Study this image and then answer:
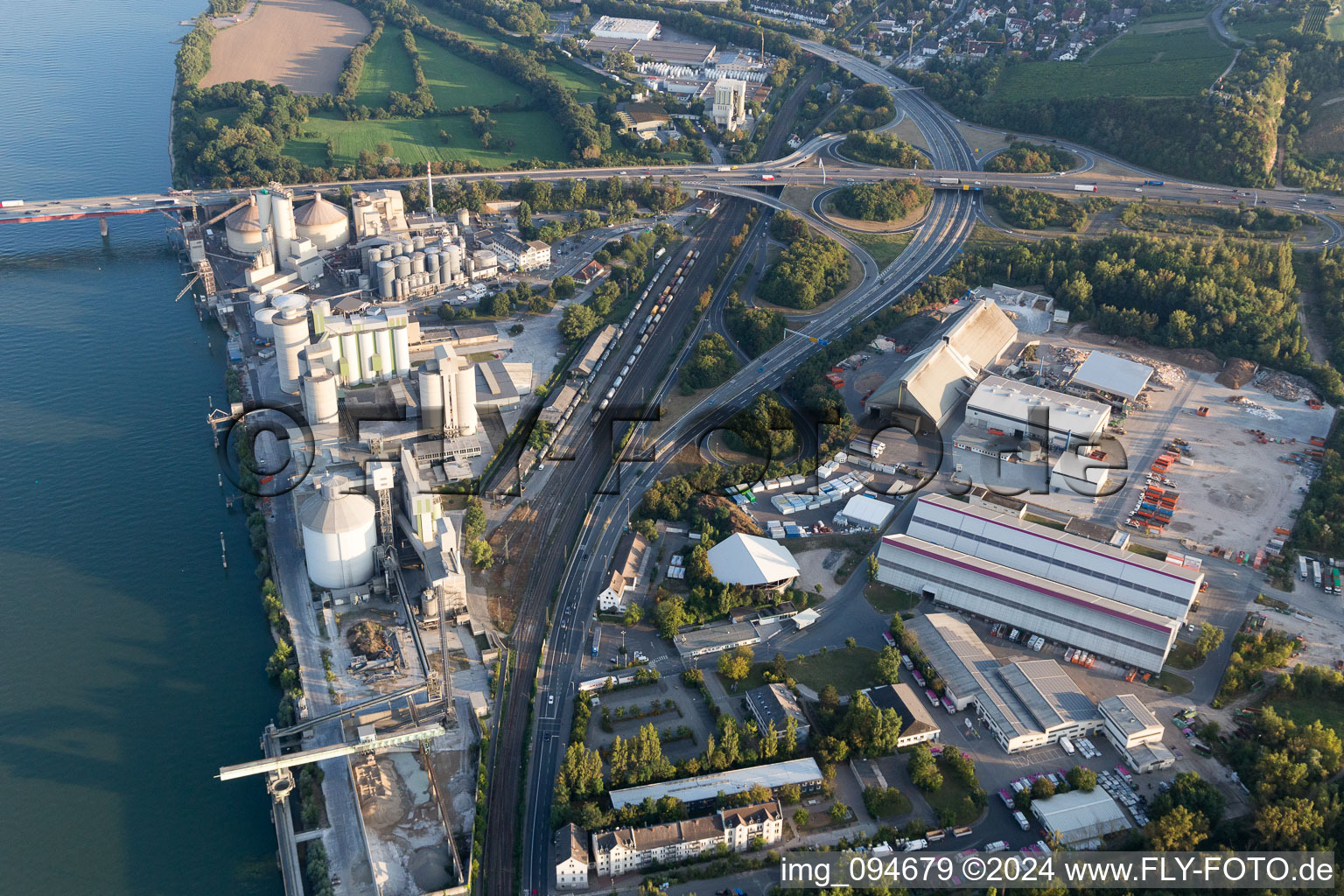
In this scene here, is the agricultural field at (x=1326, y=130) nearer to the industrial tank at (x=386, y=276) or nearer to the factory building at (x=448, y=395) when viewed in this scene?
the factory building at (x=448, y=395)

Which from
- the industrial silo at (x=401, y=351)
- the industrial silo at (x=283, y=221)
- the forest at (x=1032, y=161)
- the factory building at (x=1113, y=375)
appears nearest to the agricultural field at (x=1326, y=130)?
the forest at (x=1032, y=161)

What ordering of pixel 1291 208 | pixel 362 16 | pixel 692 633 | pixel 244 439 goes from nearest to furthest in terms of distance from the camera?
pixel 692 633 → pixel 244 439 → pixel 1291 208 → pixel 362 16

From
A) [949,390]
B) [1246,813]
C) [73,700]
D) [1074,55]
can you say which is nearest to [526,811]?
[73,700]

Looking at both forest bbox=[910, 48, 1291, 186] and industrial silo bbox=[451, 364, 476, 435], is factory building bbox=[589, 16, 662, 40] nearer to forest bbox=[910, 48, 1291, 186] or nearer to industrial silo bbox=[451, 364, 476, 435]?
forest bbox=[910, 48, 1291, 186]

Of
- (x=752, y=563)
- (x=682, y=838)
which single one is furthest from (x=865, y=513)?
(x=682, y=838)

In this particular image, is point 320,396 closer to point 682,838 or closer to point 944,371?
point 682,838

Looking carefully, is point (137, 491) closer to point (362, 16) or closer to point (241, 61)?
point (241, 61)
